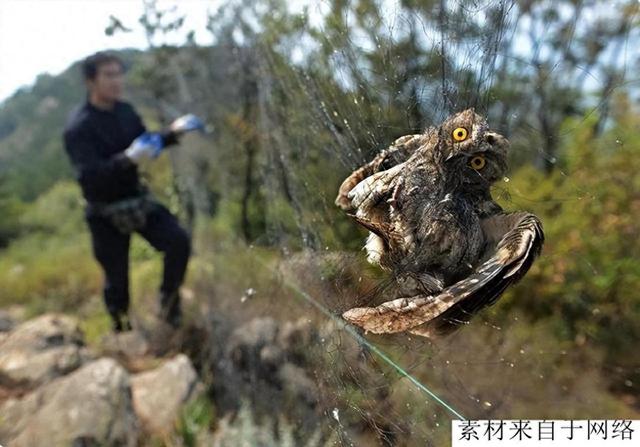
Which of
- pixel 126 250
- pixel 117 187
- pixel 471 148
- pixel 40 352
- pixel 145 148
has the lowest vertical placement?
pixel 40 352

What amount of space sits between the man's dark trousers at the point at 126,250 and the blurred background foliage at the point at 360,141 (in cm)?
15

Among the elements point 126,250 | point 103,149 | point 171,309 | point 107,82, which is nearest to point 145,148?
point 103,149

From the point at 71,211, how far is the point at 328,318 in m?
3.51

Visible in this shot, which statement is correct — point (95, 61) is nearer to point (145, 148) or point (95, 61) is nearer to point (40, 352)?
point (145, 148)

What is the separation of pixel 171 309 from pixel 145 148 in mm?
900

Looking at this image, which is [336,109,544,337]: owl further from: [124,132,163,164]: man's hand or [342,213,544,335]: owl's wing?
[124,132,163,164]: man's hand

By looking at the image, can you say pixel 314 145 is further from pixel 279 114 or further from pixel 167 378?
pixel 167 378

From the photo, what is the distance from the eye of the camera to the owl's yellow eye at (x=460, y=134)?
72 centimetres

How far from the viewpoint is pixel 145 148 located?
8.86 feet

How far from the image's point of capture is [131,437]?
2238 mm

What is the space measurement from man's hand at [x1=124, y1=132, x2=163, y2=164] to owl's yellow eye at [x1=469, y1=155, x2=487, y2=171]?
222 cm

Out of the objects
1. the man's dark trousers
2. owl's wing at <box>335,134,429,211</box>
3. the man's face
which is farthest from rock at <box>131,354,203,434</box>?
owl's wing at <box>335,134,429,211</box>

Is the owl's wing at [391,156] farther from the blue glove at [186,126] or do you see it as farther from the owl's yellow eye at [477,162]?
the blue glove at [186,126]

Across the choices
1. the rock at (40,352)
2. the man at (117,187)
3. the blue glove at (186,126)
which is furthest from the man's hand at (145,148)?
the rock at (40,352)
